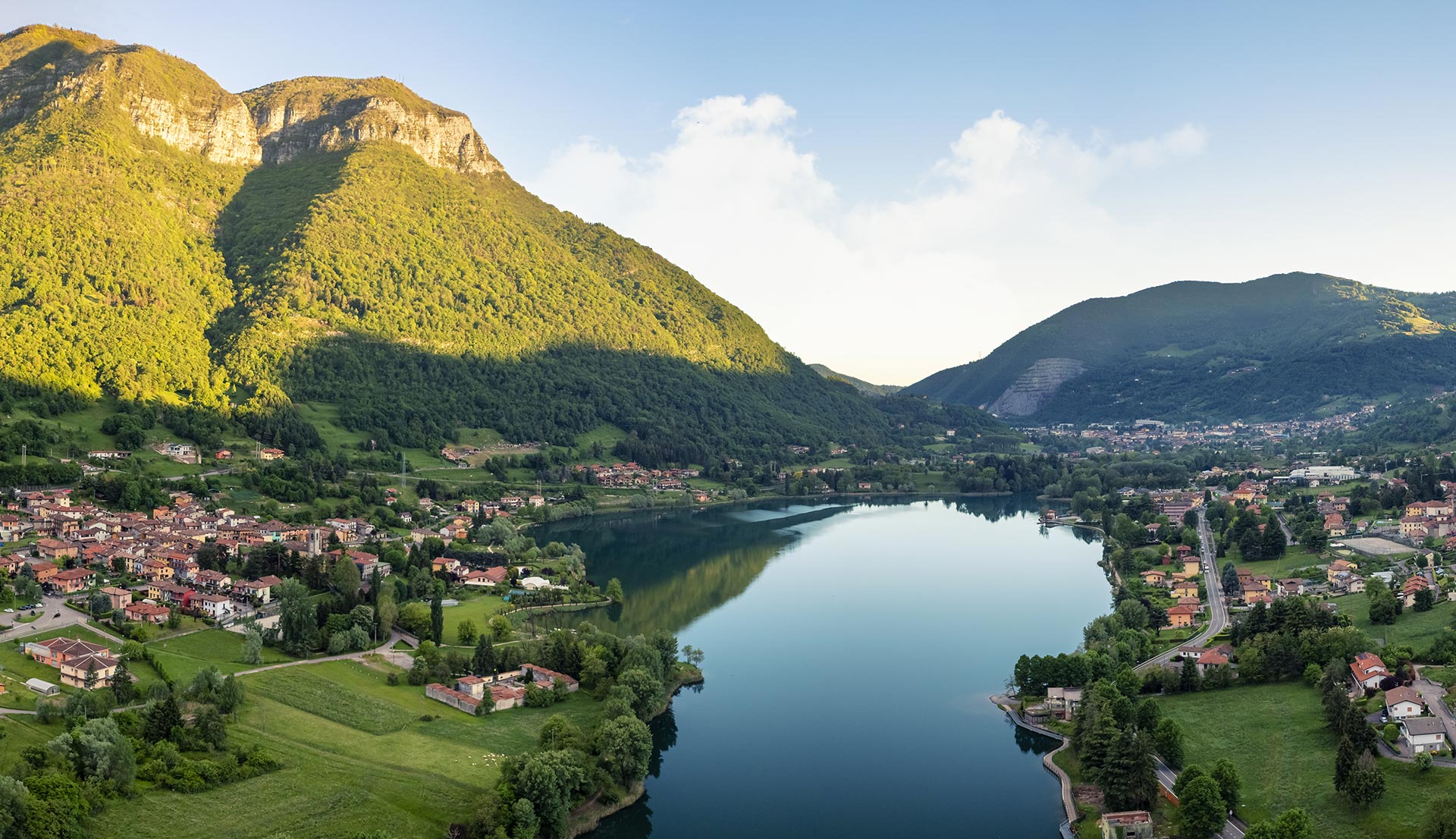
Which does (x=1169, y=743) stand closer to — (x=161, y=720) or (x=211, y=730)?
(x=211, y=730)

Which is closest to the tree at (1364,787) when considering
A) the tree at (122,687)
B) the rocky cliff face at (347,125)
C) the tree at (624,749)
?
the tree at (624,749)

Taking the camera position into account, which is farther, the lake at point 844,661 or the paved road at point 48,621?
the paved road at point 48,621

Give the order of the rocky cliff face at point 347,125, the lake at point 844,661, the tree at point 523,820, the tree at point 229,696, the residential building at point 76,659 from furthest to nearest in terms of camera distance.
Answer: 1. the rocky cliff face at point 347,125
2. the lake at point 844,661
3. the residential building at point 76,659
4. the tree at point 229,696
5. the tree at point 523,820

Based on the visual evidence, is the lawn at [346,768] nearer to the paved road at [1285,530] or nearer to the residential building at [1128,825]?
the residential building at [1128,825]

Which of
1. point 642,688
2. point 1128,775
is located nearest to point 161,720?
point 642,688

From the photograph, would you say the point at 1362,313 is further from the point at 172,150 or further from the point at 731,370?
the point at 172,150

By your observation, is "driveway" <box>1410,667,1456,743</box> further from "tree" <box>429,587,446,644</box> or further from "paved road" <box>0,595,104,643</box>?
"paved road" <box>0,595,104,643</box>

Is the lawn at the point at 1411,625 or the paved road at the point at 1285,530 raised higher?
the paved road at the point at 1285,530
